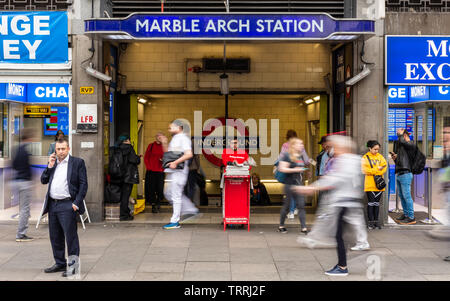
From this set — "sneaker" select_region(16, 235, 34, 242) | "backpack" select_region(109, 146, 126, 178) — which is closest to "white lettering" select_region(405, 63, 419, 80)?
"backpack" select_region(109, 146, 126, 178)

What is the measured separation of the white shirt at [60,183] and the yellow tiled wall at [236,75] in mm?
6379

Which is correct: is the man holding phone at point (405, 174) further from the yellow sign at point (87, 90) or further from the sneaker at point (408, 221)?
the yellow sign at point (87, 90)

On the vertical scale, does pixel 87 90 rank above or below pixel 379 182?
above

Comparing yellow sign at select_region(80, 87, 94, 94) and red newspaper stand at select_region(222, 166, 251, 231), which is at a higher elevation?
yellow sign at select_region(80, 87, 94, 94)

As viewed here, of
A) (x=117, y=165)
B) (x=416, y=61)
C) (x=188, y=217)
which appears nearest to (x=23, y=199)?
(x=117, y=165)

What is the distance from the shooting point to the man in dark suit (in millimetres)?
6773

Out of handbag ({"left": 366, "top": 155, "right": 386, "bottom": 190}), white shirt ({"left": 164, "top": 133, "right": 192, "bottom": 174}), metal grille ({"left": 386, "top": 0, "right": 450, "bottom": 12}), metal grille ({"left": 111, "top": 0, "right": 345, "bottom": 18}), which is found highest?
metal grille ({"left": 111, "top": 0, "right": 345, "bottom": 18})

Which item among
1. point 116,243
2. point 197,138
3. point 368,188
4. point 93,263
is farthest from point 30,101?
point 368,188

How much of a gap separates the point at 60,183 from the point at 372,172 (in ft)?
18.8

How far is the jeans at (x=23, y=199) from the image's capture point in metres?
8.66

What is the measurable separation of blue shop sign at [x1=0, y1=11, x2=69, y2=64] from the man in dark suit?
424 cm

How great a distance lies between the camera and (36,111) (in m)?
12.6

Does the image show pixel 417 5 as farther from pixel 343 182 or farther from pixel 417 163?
pixel 343 182

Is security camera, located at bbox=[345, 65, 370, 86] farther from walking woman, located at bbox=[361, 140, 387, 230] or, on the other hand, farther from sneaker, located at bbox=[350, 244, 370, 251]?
sneaker, located at bbox=[350, 244, 370, 251]
